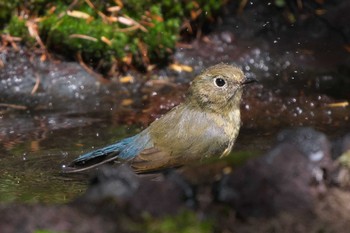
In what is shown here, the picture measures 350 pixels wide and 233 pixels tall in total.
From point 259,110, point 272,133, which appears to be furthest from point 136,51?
point 272,133

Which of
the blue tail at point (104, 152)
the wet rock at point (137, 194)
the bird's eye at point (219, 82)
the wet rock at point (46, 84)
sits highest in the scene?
the wet rock at point (137, 194)

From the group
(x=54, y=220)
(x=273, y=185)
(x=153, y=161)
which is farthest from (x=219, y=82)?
(x=54, y=220)

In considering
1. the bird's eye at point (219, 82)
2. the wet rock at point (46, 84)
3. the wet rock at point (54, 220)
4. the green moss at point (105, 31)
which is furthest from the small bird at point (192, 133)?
the wet rock at point (54, 220)

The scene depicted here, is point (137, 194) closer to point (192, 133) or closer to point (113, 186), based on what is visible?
point (113, 186)

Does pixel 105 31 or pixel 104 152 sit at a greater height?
pixel 104 152

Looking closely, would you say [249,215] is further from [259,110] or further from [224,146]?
[259,110]

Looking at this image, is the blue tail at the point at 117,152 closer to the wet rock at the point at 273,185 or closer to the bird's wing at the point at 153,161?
the bird's wing at the point at 153,161

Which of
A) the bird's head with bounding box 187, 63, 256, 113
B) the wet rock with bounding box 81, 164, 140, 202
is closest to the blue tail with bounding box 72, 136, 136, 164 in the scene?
the bird's head with bounding box 187, 63, 256, 113
